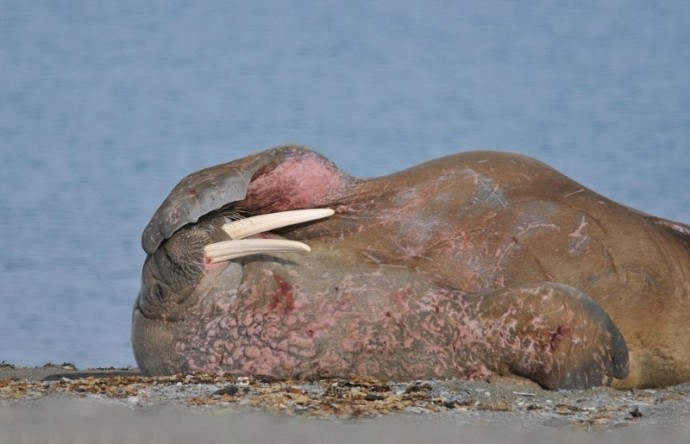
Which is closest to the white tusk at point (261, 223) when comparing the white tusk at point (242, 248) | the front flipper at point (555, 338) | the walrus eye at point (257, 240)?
the walrus eye at point (257, 240)

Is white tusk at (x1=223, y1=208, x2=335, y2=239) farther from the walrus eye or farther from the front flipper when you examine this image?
the front flipper

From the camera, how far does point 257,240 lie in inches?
287

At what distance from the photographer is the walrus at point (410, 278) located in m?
7.13

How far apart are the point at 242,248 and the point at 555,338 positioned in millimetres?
1575

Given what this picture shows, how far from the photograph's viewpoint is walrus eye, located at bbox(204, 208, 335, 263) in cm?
729

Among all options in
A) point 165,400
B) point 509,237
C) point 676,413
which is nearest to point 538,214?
point 509,237

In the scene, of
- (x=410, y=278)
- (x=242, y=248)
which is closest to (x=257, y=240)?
(x=242, y=248)

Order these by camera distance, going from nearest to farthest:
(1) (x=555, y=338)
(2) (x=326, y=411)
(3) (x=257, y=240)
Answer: (2) (x=326, y=411) → (1) (x=555, y=338) → (3) (x=257, y=240)

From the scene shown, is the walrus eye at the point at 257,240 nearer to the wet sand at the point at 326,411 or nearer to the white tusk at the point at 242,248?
the white tusk at the point at 242,248

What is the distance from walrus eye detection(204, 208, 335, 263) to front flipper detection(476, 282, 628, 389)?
1061 mm

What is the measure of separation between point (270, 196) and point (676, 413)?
2620 millimetres

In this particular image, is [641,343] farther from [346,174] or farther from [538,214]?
[346,174]

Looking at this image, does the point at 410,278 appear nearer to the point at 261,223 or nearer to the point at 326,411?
the point at 261,223

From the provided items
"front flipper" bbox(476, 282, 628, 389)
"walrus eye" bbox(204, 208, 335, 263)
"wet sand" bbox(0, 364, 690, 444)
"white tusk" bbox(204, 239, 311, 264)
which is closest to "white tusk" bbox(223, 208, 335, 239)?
"walrus eye" bbox(204, 208, 335, 263)
